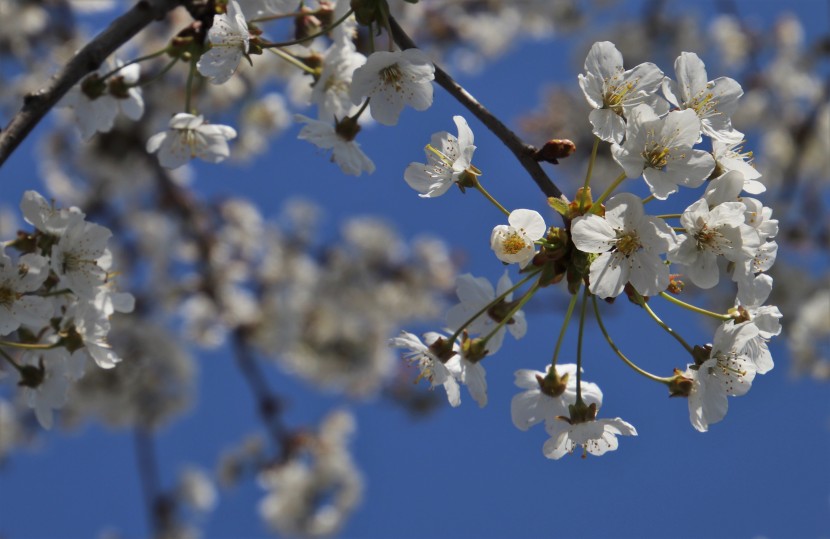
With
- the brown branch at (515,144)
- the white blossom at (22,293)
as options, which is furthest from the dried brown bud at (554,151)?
the white blossom at (22,293)

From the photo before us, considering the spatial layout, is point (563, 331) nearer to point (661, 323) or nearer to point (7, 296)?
point (661, 323)

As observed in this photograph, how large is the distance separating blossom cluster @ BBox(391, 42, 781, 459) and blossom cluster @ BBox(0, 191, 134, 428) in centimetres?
82

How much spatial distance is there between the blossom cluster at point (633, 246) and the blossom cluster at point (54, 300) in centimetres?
82

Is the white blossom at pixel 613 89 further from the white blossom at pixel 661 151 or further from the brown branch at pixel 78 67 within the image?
the brown branch at pixel 78 67

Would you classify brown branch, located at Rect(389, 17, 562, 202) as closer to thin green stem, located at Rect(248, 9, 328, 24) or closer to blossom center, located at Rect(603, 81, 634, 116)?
blossom center, located at Rect(603, 81, 634, 116)

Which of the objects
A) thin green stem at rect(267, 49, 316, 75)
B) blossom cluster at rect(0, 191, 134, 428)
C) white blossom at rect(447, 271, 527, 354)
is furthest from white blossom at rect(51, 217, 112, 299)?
white blossom at rect(447, 271, 527, 354)

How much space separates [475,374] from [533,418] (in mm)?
179

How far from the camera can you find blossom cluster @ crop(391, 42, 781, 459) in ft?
5.55

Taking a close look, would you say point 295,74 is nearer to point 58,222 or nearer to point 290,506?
point 290,506

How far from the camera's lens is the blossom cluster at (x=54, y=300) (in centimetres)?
200

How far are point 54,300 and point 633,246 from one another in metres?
1.51

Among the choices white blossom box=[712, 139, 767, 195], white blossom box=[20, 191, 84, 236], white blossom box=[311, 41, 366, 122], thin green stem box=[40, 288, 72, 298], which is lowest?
thin green stem box=[40, 288, 72, 298]

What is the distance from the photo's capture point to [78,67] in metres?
1.93

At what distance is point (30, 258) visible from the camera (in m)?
2.04
